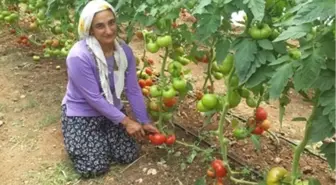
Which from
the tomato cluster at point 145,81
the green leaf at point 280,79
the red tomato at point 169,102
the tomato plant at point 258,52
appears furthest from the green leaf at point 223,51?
the tomato cluster at point 145,81

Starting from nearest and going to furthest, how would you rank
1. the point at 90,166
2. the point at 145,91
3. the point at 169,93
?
the point at 169,93 → the point at 90,166 → the point at 145,91

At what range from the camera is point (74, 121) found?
3.05 metres

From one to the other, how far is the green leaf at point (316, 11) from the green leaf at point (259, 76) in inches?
17.4

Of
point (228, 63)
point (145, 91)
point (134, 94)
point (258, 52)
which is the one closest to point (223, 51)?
point (228, 63)

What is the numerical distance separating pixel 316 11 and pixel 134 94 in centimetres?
171

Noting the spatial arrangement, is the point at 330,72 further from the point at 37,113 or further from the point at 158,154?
the point at 37,113

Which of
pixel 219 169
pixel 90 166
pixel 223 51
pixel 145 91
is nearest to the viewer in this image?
pixel 223 51

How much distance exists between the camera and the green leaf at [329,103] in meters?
1.70

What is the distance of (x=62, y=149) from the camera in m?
3.37

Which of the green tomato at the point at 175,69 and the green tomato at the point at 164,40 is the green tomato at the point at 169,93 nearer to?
the green tomato at the point at 175,69

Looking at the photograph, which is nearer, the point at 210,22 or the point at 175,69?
the point at 210,22

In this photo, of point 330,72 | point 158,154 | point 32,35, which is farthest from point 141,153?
point 32,35

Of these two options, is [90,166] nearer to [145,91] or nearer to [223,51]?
[145,91]

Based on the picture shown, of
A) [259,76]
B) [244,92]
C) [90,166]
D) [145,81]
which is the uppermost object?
[259,76]
